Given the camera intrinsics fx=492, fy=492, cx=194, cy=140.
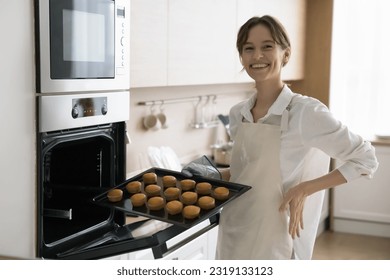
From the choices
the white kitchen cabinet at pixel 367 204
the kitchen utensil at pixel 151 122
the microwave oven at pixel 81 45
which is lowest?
the white kitchen cabinet at pixel 367 204

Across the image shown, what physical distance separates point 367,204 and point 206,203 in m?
2.77

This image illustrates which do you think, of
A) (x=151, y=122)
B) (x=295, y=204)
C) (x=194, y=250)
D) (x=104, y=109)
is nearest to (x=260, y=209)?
(x=295, y=204)

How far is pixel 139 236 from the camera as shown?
4.35 ft

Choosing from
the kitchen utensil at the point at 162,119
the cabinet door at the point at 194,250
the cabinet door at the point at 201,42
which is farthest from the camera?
the kitchen utensil at the point at 162,119

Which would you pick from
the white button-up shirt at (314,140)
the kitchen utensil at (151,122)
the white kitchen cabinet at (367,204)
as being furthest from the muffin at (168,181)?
the white kitchen cabinet at (367,204)

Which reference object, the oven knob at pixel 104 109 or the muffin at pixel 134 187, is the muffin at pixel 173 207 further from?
the oven knob at pixel 104 109

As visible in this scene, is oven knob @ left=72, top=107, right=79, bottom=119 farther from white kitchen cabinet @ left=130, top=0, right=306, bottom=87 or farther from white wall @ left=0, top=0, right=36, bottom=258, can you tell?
white kitchen cabinet @ left=130, top=0, right=306, bottom=87

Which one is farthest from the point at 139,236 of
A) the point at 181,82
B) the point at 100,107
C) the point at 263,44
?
the point at 181,82

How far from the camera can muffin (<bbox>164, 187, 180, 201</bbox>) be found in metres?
1.40

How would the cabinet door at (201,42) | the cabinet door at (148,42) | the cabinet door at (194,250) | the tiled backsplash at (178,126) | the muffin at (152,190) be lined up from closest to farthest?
the muffin at (152,190)
the cabinet door at (148,42)
the cabinet door at (194,250)
the cabinet door at (201,42)
the tiled backsplash at (178,126)

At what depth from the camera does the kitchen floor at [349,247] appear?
3.39 m

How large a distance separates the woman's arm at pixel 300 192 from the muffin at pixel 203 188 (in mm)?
229

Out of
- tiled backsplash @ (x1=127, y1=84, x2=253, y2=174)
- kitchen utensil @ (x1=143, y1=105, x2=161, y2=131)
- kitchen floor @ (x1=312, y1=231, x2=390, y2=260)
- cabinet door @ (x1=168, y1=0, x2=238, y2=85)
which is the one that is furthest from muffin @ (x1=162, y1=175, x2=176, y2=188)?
kitchen floor @ (x1=312, y1=231, x2=390, y2=260)

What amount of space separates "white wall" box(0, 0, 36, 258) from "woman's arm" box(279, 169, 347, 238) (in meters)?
0.72
